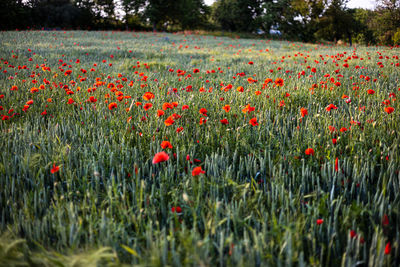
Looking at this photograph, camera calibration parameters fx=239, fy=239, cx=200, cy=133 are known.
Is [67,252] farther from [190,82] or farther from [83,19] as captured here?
[83,19]

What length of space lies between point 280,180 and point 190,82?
345 centimetres

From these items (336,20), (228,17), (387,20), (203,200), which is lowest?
(203,200)

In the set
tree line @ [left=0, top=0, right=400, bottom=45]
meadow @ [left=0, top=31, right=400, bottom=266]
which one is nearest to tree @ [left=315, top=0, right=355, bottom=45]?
tree line @ [left=0, top=0, right=400, bottom=45]

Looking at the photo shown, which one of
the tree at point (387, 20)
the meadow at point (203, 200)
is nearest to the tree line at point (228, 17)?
the tree at point (387, 20)

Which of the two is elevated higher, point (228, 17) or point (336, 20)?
point (228, 17)

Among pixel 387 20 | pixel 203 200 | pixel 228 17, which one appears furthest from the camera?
pixel 228 17

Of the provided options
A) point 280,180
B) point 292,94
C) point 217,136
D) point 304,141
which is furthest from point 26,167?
point 292,94

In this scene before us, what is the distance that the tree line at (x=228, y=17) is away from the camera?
26742 millimetres

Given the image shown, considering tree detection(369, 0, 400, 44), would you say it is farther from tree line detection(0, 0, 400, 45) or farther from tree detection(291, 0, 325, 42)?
tree detection(291, 0, 325, 42)

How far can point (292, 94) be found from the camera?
314cm

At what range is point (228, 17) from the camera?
130ft

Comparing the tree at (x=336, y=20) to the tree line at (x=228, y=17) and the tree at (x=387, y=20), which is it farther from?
the tree at (x=387, y=20)

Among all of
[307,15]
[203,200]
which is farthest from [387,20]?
[203,200]

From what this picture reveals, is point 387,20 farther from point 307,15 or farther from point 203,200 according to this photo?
point 203,200
